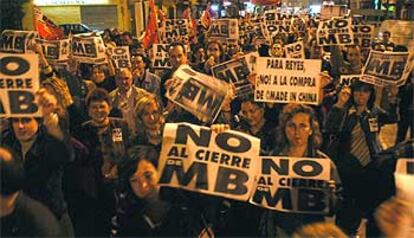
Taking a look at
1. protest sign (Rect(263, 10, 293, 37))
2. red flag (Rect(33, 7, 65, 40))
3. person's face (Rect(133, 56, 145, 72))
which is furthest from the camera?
protest sign (Rect(263, 10, 293, 37))

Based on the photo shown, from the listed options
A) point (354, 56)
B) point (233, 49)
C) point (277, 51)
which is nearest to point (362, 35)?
point (354, 56)

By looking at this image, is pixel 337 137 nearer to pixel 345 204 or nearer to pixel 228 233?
pixel 345 204

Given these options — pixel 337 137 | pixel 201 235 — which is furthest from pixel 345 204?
pixel 201 235

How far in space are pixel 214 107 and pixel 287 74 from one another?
1.56 metres

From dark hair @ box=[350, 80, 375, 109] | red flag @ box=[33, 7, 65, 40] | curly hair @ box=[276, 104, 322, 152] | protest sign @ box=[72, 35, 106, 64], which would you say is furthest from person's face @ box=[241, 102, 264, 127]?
red flag @ box=[33, 7, 65, 40]

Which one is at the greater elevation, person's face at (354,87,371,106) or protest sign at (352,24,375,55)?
protest sign at (352,24,375,55)

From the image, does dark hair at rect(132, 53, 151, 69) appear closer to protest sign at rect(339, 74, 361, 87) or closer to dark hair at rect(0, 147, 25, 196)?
protest sign at rect(339, 74, 361, 87)

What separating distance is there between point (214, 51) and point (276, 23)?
13.3ft

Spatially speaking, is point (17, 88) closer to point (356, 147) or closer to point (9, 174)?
point (9, 174)

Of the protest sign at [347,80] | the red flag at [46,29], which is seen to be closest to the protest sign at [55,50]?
the red flag at [46,29]

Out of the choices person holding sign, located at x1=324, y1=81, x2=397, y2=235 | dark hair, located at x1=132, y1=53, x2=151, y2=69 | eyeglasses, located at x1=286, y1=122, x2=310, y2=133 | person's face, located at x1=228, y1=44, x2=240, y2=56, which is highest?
person's face, located at x1=228, y1=44, x2=240, y2=56

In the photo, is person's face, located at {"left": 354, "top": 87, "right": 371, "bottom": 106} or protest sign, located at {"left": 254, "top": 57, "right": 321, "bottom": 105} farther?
person's face, located at {"left": 354, "top": 87, "right": 371, "bottom": 106}

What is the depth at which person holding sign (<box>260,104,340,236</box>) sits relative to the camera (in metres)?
4.35

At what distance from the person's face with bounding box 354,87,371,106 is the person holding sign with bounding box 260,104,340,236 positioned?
179 centimetres
